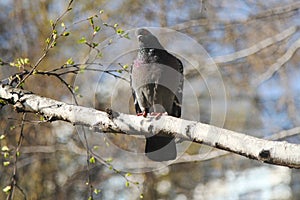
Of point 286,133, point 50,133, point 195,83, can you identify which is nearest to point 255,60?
point 195,83

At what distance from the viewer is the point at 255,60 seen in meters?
5.12

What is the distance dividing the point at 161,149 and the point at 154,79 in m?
0.39

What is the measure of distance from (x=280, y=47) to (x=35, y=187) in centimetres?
280

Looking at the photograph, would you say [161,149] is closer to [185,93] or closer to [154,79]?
[154,79]

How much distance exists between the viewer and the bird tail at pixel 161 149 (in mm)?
2680

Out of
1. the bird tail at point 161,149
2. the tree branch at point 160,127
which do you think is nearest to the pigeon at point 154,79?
the bird tail at point 161,149

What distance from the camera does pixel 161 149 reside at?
108 inches

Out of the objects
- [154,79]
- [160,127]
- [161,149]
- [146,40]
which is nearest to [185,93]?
[146,40]

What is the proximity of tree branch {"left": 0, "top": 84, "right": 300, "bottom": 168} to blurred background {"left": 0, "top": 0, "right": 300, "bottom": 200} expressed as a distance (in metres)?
1.86

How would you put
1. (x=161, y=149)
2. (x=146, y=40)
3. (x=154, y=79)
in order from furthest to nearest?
(x=146, y=40) < (x=154, y=79) < (x=161, y=149)

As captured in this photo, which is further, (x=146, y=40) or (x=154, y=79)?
(x=146, y=40)

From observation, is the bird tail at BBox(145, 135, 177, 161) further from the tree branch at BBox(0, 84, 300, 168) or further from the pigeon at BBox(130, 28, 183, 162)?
the tree branch at BBox(0, 84, 300, 168)

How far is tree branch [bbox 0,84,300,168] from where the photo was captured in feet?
4.98

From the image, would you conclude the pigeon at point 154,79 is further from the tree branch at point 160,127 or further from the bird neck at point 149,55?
the tree branch at point 160,127
